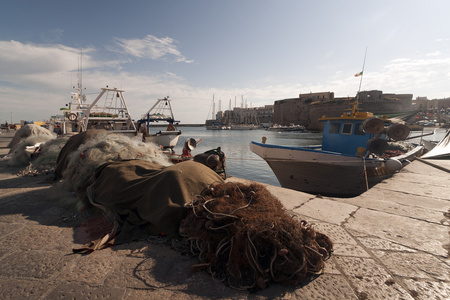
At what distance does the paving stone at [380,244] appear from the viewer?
2758mm

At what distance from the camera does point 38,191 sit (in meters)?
4.84

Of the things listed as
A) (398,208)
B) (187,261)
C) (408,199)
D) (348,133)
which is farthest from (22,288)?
(348,133)

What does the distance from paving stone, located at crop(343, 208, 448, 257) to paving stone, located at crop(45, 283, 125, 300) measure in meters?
3.27

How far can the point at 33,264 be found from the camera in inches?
89.0

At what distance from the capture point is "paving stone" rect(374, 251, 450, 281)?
7.45 feet

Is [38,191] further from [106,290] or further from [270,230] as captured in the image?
[270,230]

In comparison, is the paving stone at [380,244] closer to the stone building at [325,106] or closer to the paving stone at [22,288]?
the paving stone at [22,288]

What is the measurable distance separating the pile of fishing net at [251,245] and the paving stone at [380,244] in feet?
2.47

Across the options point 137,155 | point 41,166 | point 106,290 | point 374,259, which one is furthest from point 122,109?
point 374,259

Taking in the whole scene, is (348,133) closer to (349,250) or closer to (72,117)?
(349,250)

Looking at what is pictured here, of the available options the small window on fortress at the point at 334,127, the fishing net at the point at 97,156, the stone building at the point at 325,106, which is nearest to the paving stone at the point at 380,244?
the fishing net at the point at 97,156

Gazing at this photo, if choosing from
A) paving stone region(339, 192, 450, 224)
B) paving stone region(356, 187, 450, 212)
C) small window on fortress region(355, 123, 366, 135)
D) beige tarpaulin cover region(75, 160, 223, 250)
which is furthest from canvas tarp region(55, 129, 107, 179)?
small window on fortress region(355, 123, 366, 135)

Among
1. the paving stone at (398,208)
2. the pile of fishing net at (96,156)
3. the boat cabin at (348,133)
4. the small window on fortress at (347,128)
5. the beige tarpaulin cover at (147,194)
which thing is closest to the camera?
the beige tarpaulin cover at (147,194)

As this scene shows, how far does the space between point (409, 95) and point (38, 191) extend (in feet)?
231
